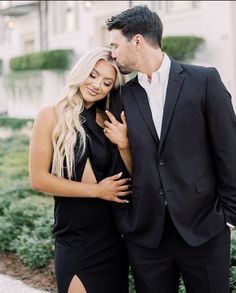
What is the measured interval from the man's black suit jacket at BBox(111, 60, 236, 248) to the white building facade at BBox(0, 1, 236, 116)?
1030 centimetres

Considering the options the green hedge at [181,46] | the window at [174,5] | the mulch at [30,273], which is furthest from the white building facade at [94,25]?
the mulch at [30,273]

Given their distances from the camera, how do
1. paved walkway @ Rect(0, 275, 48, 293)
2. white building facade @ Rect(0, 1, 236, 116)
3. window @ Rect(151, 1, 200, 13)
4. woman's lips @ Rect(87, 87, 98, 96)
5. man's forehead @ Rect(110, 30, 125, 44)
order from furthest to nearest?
window @ Rect(151, 1, 200, 13)
white building facade @ Rect(0, 1, 236, 116)
paved walkway @ Rect(0, 275, 48, 293)
woman's lips @ Rect(87, 87, 98, 96)
man's forehead @ Rect(110, 30, 125, 44)

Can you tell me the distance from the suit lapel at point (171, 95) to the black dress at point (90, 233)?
394mm

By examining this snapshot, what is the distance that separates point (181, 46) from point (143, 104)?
11.2 m

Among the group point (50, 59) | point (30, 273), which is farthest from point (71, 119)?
point (50, 59)

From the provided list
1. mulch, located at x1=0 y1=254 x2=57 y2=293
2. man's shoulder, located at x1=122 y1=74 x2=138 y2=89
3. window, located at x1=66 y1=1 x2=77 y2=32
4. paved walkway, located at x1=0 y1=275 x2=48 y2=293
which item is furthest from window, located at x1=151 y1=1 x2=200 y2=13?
man's shoulder, located at x1=122 y1=74 x2=138 y2=89

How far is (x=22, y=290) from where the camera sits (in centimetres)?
480

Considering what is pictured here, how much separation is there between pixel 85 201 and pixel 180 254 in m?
0.58

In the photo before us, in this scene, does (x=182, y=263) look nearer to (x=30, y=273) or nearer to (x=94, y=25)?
(x=30, y=273)

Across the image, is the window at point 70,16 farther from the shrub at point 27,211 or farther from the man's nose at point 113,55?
the man's nose at point 113,55

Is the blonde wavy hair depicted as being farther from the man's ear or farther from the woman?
the man's ear

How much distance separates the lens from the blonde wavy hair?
2990 mm

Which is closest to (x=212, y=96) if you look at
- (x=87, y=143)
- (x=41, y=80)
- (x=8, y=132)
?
(x=87, y=143)

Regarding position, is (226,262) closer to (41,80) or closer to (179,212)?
(179,212)
